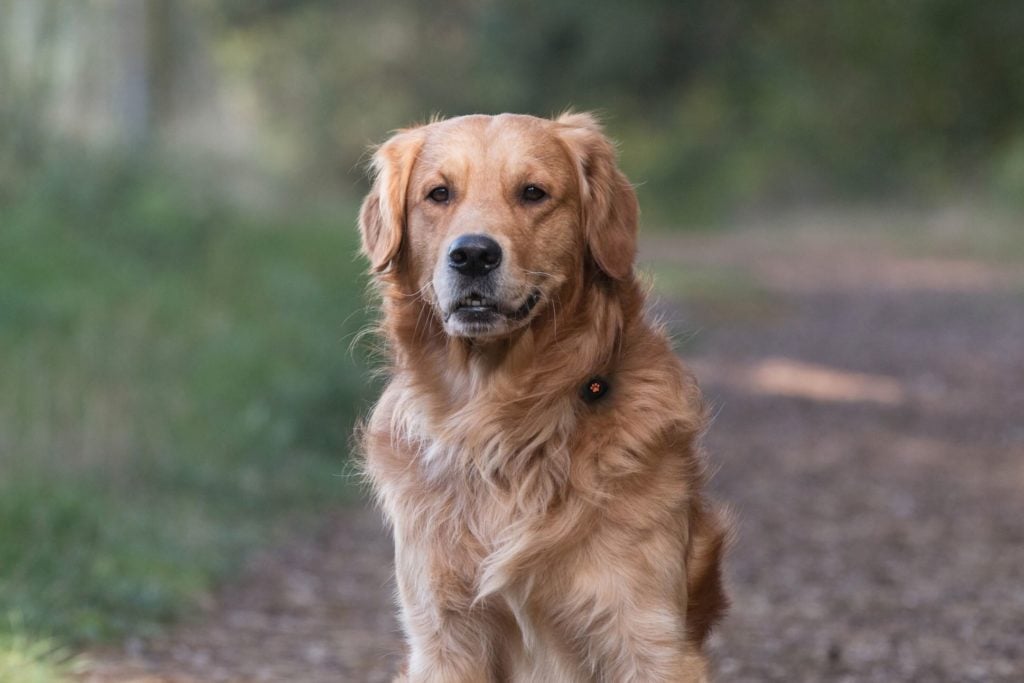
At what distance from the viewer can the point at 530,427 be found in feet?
13.3

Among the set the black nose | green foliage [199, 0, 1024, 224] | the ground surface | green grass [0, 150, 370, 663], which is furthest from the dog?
green foliage [199, 0, 1024, 224]

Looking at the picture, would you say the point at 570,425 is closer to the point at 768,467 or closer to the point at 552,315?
the point at 552,315

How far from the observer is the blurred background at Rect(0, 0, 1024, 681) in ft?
23.6

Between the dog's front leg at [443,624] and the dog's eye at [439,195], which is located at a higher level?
the dog's eye at [439,195]

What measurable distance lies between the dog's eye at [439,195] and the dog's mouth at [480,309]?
354 mm

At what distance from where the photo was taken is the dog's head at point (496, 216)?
395 centimetres

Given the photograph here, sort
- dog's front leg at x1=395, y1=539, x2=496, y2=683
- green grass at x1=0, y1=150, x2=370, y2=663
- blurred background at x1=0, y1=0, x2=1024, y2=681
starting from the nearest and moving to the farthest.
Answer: dog's front leg at x1=395, y1=539, x2=496, y2=683, green grass at x1=0, y1=150, x2=370, y2=663, blurred background at x1=0, y1=0, x2=1024, y2=681

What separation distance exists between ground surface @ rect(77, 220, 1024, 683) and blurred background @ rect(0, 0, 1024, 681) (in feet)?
0.43

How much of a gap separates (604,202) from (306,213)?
12308 mm

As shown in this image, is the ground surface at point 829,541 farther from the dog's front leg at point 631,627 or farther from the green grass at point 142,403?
the dog's front leg at point 631,627

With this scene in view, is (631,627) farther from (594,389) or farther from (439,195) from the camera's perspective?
(439,195)

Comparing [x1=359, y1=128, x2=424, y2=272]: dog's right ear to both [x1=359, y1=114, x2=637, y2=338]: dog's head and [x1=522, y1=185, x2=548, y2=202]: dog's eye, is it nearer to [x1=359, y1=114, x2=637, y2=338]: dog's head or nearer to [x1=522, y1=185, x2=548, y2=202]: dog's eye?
[x1=359, y1=114, x2=637, y2=338]: dog's head

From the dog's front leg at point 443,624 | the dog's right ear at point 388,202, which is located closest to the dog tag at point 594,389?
the dog's front leg at point 443,624

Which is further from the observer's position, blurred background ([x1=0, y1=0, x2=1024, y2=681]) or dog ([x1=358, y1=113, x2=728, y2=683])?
blurred background ([x1=0, y1=0, x2=1024, y2=681])
